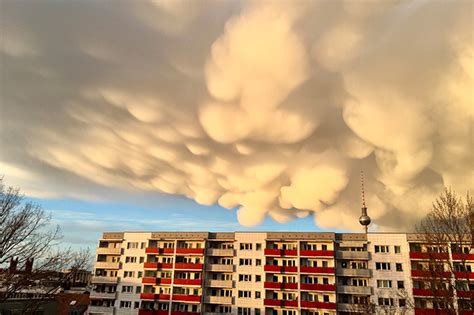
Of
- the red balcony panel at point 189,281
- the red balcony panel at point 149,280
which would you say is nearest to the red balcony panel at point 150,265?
the red balcony panel at point 149,280

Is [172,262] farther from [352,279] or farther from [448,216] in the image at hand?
[448,216]

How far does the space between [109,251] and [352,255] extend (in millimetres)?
54109

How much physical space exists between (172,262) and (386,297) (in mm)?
43778

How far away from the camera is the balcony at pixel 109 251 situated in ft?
257

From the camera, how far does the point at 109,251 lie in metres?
79.0

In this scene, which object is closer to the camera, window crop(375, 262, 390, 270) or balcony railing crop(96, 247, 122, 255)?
window crop(375, 262, 390, 270)

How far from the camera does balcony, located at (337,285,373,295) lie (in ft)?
206

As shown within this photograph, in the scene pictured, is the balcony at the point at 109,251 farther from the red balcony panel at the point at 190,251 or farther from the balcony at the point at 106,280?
the red balcony panel at the point at 190,251

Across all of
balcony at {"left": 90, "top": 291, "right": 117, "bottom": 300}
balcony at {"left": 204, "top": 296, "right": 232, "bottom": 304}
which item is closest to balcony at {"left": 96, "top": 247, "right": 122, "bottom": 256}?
balcony at {"left": 90, "top": 291, "right": 117, "bottom": 300}

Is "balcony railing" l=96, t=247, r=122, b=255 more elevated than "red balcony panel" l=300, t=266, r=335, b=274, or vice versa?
"balcony railing" l=96, t=247, r=122, b=255

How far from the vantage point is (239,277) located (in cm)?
7000

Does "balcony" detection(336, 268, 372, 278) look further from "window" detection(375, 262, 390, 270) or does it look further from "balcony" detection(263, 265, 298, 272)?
"balcony" detection(263, 265, 298, 272)

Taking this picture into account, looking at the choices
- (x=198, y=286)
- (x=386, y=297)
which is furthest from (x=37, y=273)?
(x=386, y=297)

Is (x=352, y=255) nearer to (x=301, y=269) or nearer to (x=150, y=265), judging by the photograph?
(x=301, y=269)
